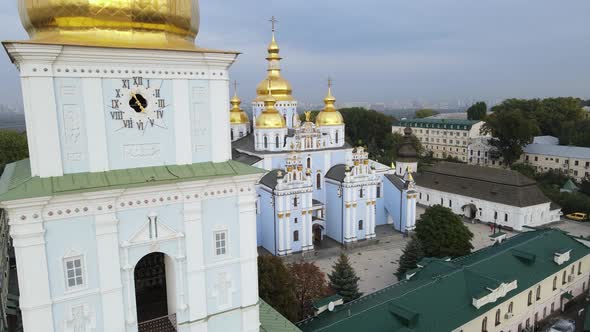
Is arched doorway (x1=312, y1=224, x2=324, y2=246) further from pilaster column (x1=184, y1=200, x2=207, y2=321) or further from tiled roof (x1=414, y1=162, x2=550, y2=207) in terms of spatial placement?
pilaster column (x1=184, y1=200, x2=207, y2=321)

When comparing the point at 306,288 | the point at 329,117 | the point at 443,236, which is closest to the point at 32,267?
the point at 306,288

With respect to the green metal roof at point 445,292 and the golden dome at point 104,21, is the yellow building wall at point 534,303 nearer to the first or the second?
the green metal roof at point 445,292

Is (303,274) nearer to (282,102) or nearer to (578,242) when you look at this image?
(578,242)

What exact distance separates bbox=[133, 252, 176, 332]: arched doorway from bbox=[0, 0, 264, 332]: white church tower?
64 mm

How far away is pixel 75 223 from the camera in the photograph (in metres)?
6.57

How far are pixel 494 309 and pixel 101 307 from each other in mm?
13369

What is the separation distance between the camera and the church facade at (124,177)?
631 cm

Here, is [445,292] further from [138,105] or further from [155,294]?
[138,105]

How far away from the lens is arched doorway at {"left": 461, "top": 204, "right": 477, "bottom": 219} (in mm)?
33406

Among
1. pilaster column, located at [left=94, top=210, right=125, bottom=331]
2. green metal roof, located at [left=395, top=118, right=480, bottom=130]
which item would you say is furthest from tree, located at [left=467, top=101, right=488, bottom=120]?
pilaster column, located at [left=94, top=210, right=125, bottom=331]

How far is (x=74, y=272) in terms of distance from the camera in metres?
6.64

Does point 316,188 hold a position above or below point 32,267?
below

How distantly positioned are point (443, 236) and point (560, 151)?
100ft

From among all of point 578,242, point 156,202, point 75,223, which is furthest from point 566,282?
point 75,223
